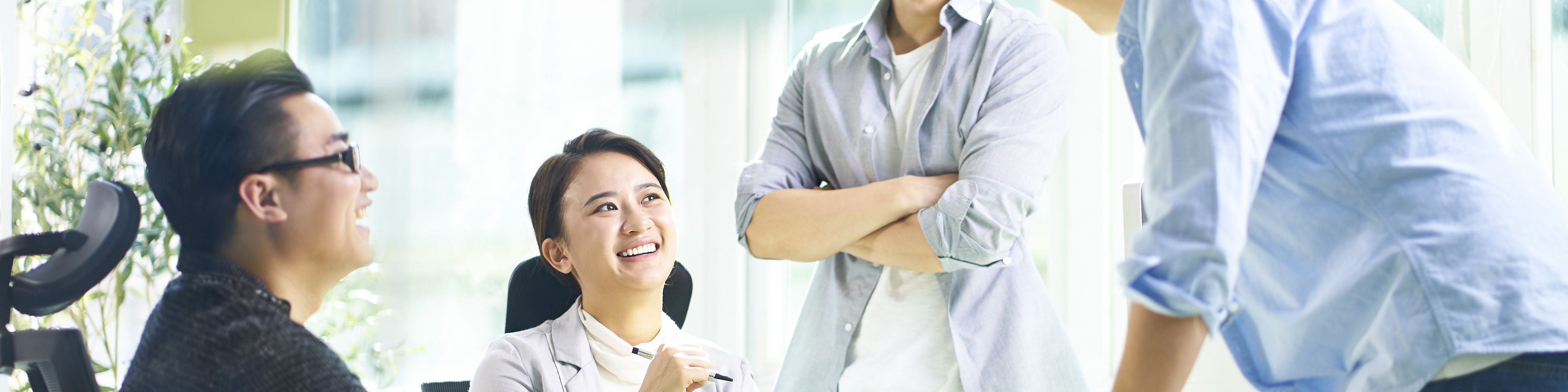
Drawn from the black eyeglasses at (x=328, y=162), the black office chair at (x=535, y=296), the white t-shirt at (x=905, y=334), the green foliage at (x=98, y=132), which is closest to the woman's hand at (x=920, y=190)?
the white t-shirt at (x=905, y=334)

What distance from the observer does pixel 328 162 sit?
0.98 metres

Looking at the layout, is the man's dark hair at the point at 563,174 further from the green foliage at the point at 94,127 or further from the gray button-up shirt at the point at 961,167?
the green foliage at the point at 94,127

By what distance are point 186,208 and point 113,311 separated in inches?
88.0

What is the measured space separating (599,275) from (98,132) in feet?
5.11

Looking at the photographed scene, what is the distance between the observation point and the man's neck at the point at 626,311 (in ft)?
5.37

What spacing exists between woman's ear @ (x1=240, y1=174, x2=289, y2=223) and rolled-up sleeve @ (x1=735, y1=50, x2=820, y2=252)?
0.87 meters

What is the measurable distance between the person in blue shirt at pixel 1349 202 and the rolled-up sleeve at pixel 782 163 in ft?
3.14

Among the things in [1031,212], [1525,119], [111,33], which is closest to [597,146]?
[1031,212]

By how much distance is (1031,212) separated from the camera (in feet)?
5.31

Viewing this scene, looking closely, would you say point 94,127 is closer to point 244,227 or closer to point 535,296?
point 535,296

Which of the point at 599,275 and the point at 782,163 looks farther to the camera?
the point at 782,163

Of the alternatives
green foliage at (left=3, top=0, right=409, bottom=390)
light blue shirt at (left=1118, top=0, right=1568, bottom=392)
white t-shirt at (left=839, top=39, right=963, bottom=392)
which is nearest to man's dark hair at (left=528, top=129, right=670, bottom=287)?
white t-shirt at (left=839, top=39, right=963, bottom=392)

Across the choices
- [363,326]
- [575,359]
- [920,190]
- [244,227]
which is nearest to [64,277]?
[244,227]

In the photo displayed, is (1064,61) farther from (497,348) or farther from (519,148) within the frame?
(519,148)
